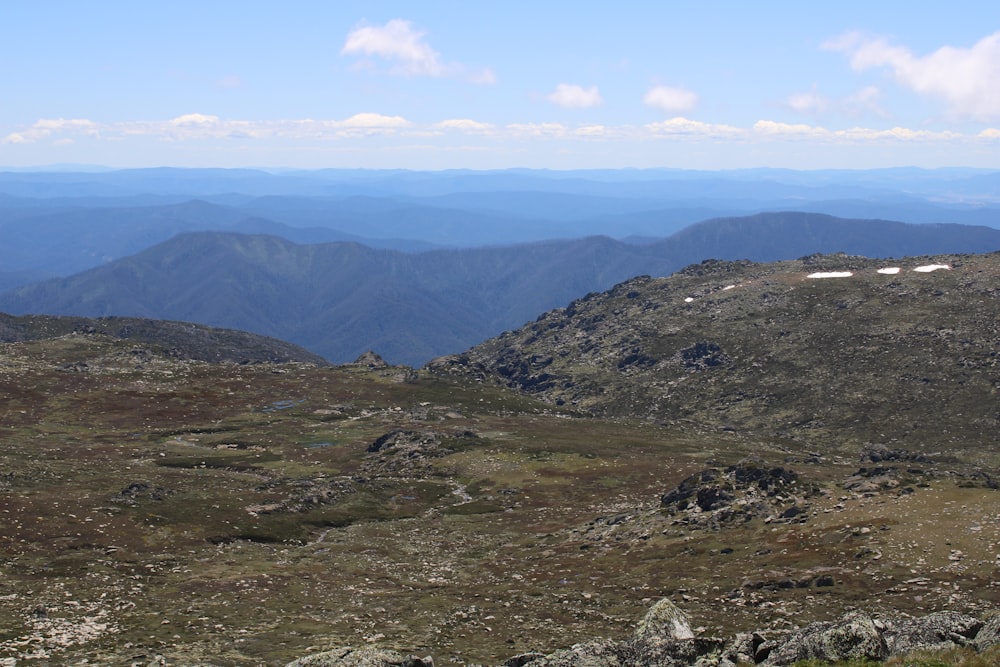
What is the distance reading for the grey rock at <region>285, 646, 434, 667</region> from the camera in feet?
Answer: 97.7

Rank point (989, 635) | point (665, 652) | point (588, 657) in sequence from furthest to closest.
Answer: point (588, 657) → point (665, 652) → point (989, 635)

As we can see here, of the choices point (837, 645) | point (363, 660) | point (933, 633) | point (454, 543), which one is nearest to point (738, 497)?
point (454, 543)

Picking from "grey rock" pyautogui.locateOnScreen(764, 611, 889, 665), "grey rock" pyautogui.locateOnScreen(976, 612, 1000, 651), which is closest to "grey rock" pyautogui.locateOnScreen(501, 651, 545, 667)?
"grey rock" pyautogui.locateOnScreen(764, 611, 889, 665)

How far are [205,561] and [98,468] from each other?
147ft

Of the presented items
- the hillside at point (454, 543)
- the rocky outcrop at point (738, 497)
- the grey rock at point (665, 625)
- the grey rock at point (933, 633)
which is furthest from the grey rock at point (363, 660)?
the rocky outcrop at point (738, 497)

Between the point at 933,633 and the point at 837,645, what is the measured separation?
399 centimetres

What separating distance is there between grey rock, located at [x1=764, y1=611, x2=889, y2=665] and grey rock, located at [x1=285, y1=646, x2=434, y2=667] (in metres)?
12.1

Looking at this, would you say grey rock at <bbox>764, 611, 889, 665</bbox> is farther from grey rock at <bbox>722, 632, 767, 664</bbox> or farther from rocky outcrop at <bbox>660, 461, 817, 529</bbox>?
rocky outcrop at <bbox>660, 461, 817, 529</bbox>

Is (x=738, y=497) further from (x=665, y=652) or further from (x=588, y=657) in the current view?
(x=588, y=657)

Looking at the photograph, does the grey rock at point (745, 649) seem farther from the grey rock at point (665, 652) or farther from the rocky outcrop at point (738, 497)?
the rocky outcrop at point (738, 497)

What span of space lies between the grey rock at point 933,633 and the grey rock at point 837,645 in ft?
2.33

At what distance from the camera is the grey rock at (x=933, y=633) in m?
29.6

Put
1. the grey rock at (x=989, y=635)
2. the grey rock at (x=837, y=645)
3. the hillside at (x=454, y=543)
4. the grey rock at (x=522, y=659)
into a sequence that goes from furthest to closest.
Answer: the hillside at (x=454, y=543)
the grey rock at (x=522, y=659)
the grey rock at (x=837, y=645)
the grey rock at (x=989, y=635)

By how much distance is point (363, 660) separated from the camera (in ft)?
97.6
